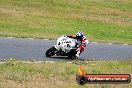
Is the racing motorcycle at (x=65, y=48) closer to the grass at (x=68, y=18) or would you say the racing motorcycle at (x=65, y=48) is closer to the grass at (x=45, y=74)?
the grass at (x=45, y=74)

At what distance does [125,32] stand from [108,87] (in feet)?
89.0

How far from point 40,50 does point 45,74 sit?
8404mm

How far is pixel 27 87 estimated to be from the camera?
11641mm

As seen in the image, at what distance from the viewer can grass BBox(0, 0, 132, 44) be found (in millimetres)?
34438

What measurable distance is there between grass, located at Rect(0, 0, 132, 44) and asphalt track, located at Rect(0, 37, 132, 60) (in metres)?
4.19

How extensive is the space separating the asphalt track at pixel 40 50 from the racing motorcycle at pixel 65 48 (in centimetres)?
34

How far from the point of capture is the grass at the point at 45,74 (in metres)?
12.2

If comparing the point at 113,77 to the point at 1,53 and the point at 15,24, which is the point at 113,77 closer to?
the point at 1,53

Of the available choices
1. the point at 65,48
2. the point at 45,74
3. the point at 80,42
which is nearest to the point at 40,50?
the point at 65,48

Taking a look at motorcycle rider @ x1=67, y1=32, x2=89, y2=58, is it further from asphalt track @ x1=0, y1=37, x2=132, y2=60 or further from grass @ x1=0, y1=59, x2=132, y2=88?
grass @ x1=0, y1=59, x2=132, y2=88

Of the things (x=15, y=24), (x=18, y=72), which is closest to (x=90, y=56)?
(x=18, y=72)

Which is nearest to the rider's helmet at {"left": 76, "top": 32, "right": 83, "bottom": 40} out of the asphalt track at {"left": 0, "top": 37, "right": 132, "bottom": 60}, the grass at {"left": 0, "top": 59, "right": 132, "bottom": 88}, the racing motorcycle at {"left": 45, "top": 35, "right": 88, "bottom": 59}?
the racing motorcycle at {"left": 45, "top": 35, "right": 88, "bottom": 59}

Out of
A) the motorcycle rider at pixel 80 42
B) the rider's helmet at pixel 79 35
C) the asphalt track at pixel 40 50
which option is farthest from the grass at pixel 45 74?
the asphalt track at pixel 40 50

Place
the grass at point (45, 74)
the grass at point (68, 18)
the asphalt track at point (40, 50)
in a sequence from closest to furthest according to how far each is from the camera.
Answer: the grass at point (45, 74), the asphalt track at point (40, 50), the grass at point (68, 18)
